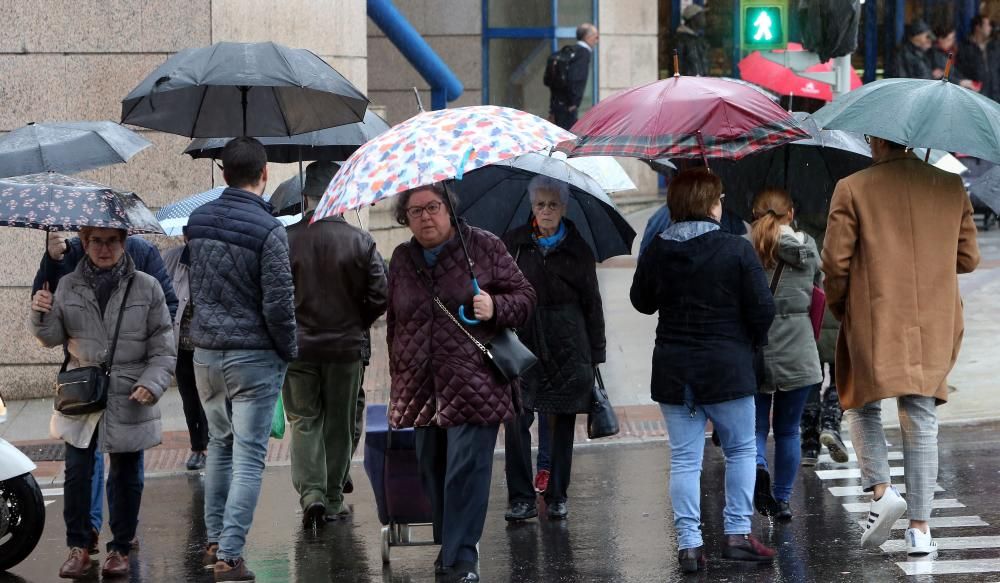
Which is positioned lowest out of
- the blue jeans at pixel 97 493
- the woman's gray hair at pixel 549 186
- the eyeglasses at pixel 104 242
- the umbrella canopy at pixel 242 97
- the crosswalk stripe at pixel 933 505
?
the crosswalk stripe at pixel 933 505

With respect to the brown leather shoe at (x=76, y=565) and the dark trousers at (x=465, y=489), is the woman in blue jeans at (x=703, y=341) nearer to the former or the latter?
the dark trousers at (x=465, y=489)

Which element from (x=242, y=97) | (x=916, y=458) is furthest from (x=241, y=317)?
(x=916, y=458)

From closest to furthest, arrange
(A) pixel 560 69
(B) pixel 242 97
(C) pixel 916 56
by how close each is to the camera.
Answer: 1. (B) pixel 242 97
2. (A) pixel 560 69
3. (C) pixel 916 56

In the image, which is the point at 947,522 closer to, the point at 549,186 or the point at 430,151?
the point at 549,186

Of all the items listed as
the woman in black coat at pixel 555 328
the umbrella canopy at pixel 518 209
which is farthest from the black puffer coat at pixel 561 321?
the umbrella canopy at pixel 518 209

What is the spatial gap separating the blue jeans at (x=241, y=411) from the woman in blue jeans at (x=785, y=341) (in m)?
2.43

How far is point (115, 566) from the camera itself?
22.6 ft

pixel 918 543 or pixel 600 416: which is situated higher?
pixel 600 416

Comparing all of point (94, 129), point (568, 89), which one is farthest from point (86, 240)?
point (568, 89)

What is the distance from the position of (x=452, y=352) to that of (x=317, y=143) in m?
2.55

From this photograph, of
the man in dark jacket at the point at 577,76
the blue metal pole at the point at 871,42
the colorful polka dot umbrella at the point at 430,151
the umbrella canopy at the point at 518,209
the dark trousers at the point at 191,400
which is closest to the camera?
the colorful polka dot umbrella at the point at 430,151

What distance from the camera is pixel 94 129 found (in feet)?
25.6

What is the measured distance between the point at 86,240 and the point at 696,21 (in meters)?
16.3

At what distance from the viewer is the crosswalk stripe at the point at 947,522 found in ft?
24.0
